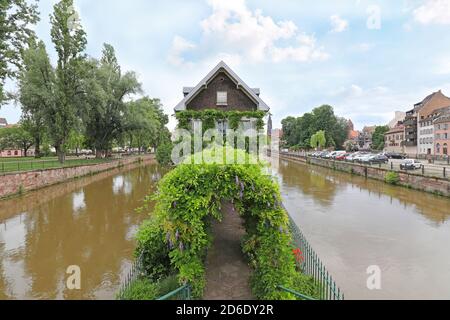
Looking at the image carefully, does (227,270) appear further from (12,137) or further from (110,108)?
(12,137)

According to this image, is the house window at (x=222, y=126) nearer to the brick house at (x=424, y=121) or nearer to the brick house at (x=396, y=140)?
the brick house at (x=424, y=121)

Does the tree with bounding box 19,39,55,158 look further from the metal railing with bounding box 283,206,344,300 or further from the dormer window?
the metal railing with bounding box 283,206,344,300

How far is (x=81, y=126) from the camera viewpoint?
109 feet

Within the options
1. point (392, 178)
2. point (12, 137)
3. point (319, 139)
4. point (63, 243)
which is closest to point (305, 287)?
point (63, 243)

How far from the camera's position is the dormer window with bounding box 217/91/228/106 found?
925 inches

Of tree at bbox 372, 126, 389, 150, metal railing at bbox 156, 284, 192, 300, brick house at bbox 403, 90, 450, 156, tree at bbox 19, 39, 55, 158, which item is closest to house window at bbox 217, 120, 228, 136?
metal railing at bbox 156, 284, 192, 300

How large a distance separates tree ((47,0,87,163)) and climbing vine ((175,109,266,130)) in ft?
56.0

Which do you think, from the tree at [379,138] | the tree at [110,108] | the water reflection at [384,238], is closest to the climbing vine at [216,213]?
the water reflection at [384,238]

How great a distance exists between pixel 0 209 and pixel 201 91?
1603cm

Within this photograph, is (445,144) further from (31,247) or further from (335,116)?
(31,247)

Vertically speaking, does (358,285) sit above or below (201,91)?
below

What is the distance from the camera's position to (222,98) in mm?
23594

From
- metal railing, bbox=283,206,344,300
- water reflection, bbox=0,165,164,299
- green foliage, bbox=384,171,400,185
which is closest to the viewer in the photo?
metal railing, bbox=283,206,344,300
